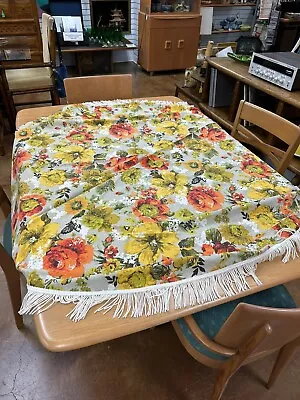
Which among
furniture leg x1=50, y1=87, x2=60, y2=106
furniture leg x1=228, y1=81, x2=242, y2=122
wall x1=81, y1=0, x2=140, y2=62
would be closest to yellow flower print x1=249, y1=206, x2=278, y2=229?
furniture leg x1=228, y1=81, x2=242, y2=122

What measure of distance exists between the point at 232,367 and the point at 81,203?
0.63 m

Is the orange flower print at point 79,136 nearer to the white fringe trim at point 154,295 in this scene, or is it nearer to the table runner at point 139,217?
the table runner at point 139,217

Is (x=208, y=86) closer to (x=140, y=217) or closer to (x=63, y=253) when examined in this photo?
(x=140, y=217)

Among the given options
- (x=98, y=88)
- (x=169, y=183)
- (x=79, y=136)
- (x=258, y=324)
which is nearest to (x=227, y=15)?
(x=98, y=88)

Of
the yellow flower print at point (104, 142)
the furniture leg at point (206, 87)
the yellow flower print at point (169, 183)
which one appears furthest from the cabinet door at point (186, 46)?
the yellow flower print at point (169, 183)

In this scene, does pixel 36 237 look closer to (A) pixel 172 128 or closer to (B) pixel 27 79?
(A) pixel 172 128

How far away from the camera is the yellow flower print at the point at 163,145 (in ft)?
4.17

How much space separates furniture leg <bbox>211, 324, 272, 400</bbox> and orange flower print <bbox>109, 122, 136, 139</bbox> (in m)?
0.91

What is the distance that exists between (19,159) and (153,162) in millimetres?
502

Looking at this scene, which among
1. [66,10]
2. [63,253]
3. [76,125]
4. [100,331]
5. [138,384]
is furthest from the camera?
[66,10]

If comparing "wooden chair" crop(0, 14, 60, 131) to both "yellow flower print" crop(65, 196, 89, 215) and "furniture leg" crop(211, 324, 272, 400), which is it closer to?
"yellow flower print" crop(65, 196, 89, 215)

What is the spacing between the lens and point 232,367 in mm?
853

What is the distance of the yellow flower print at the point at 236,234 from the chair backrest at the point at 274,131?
0.62 meters

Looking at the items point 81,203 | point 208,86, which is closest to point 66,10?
point 208,86
